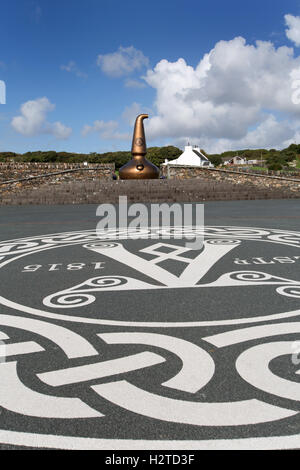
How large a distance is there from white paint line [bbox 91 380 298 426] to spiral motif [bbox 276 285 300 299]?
2.15 meters

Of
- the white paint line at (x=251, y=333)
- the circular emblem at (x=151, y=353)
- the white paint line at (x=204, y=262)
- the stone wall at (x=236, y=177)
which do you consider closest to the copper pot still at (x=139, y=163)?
the stone wall at (x=236, y=177)

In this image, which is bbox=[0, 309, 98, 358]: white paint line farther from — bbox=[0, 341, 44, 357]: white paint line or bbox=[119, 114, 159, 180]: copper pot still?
bbox=[119, 114, 159, 180]: copper pot still

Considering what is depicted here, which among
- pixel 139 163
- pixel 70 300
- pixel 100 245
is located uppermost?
pixel 139 163

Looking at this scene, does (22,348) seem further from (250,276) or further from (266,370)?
(250,276)

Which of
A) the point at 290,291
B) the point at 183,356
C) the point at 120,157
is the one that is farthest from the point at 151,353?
the point at 120,157

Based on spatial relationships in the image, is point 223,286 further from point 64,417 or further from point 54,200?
point 54,200

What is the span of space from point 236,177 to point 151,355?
24965 mm

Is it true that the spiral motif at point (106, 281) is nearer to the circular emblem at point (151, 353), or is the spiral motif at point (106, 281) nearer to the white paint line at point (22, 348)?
the circular emblem at point (151, 353)

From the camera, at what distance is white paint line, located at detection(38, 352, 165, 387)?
8.04ft

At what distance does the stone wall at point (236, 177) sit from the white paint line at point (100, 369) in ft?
73.8

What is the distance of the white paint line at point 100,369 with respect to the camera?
8.04 ft

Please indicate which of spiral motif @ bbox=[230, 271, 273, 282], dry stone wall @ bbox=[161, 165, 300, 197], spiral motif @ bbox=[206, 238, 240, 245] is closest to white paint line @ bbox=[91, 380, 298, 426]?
spiral motif @ bbox=[230, 271, 273, 282]

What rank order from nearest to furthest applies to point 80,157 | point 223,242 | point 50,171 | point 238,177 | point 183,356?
point 183,356, point 223,242, point 238,177, point 50,171, point 80,157

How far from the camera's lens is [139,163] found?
28000 mm
